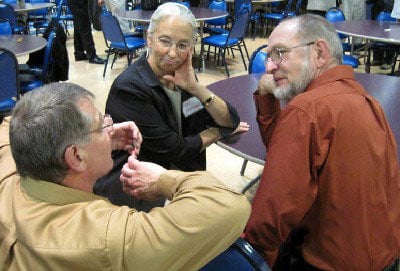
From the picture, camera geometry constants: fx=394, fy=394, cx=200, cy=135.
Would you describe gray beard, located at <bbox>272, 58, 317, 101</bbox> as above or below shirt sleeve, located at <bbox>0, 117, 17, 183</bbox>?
above

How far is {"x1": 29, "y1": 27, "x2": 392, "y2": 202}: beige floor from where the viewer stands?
323cm

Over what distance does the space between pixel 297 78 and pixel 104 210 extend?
924 millimetres

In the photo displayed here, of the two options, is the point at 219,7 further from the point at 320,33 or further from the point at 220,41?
the point at 320,33

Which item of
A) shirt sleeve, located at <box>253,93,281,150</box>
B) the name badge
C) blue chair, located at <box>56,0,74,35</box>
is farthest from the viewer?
blue chair, located at <box>56,0,74,35</box>

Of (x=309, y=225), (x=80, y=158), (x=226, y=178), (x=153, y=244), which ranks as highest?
(x=80, y=158)

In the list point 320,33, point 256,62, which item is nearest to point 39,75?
point 256,62

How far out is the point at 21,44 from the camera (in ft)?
13.2

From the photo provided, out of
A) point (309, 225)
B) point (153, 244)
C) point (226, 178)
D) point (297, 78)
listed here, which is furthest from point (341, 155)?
point (226, 178)

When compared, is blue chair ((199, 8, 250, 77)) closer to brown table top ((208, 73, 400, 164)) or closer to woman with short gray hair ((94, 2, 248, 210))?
brown table top ((208, 73, 400, 164))

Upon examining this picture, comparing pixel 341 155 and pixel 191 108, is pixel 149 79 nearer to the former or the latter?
pixel 191 108

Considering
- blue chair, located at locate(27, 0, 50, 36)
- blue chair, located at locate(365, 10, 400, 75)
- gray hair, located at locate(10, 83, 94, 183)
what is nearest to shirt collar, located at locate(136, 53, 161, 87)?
gray hair, located at locate(10, 83, 94, 183)

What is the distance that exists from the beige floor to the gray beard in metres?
1.51

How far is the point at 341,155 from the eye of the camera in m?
1.19

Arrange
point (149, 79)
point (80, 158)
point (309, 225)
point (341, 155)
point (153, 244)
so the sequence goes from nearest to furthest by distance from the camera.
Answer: point (153, 244)
point (80, 158)
point (341, 155)
point (309, 225)
point (149, 79)
